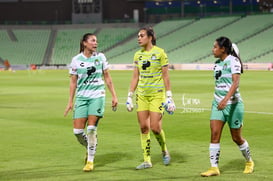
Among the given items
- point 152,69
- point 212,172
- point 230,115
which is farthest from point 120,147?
point 230,115

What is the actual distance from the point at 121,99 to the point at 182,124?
1099 centimetres

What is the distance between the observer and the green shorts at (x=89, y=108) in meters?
11.2

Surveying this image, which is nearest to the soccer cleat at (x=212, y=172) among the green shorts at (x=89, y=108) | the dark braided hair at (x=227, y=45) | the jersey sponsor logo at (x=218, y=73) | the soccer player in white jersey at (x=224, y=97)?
the soccer player in white jersey at (x=224, y=97)

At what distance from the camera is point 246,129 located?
1723cm

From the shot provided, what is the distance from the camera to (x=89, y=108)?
11258 millimetres

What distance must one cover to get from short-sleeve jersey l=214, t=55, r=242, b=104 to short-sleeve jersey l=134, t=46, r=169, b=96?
1.26 meters

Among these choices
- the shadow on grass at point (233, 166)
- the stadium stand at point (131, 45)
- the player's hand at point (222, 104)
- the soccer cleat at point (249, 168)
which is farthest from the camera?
the stadium stand at point (131, 45)

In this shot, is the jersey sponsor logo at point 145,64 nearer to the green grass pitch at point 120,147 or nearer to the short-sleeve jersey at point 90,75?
the short-sleeve jersey at point 90,75

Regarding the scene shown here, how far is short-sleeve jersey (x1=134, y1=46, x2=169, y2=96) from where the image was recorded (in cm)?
1139

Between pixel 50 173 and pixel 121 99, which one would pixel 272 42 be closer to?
pixel 121 99

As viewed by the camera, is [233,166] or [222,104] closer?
[222,104]

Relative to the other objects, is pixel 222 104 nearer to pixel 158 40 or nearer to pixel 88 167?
pixel 88 167

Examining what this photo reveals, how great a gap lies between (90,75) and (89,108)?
0.58m

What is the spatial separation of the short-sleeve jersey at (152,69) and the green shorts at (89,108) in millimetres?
814
